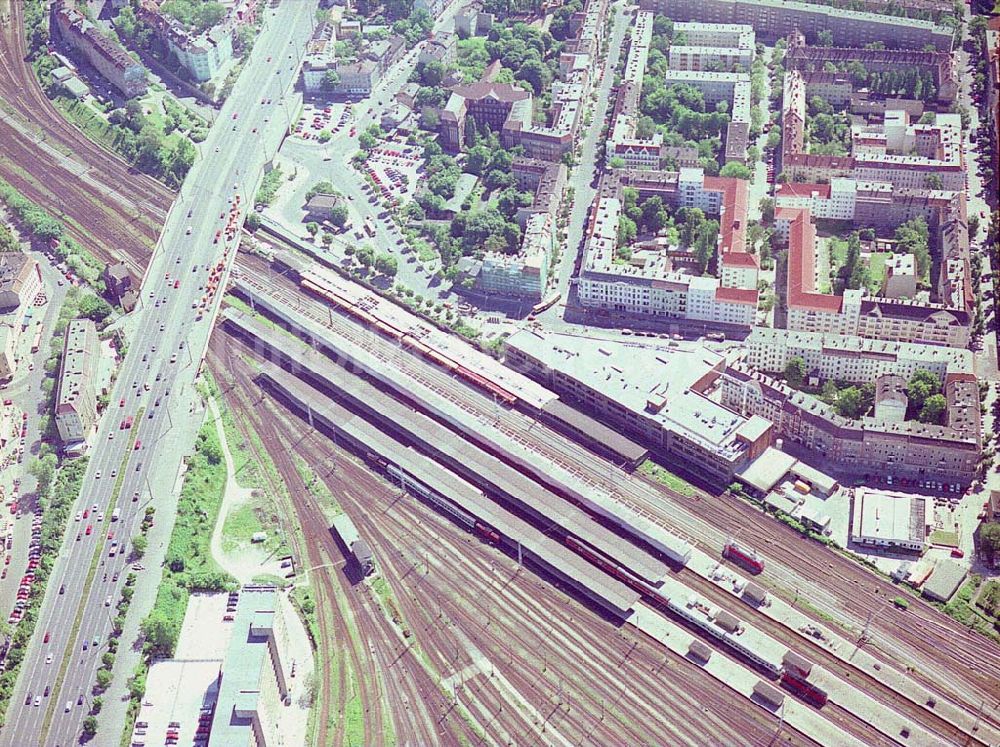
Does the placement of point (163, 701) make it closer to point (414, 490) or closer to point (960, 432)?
point (414, 490)

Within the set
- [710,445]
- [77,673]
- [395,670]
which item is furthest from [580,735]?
[77,673]

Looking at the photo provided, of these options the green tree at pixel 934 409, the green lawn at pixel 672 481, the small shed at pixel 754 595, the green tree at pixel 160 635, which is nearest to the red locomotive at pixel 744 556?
the small shed at pixel 754 595

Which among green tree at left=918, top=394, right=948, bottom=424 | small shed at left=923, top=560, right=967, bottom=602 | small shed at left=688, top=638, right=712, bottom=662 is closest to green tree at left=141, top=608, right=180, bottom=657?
small shed at left=688, top=638, right=712, bottom=662

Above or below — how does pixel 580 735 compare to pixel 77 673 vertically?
above

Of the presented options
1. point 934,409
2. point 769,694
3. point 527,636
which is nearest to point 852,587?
point 769,694

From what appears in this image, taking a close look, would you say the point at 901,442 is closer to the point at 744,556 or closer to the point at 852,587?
the point at 852,587

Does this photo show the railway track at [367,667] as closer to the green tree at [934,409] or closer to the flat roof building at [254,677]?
the flat roof building at [254,677]
